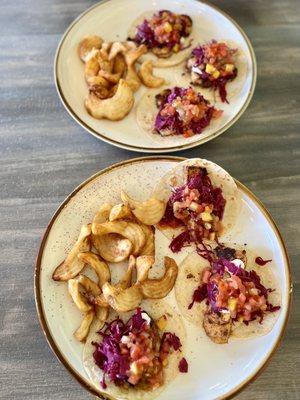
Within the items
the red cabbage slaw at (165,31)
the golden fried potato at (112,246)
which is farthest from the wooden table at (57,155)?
the red cabbage slaw at (165,31)

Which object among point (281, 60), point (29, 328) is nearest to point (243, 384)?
point (29, 328)

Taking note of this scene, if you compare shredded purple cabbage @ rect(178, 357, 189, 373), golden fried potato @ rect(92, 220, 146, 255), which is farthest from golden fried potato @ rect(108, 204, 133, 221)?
shredded purple cabbage @ rect(178, 357, 189, 373)

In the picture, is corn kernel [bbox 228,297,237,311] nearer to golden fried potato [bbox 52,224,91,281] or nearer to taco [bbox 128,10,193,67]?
golden fried potato [bbox 52,224,91,281]

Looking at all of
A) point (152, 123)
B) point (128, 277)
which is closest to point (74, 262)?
point (128, 277)

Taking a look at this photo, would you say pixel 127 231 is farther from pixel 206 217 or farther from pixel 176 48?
pixel 176 48

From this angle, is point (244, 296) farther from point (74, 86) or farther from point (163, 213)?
point (74, 86)

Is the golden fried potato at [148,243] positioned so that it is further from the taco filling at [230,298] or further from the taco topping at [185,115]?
the taco topping at [185,115]
